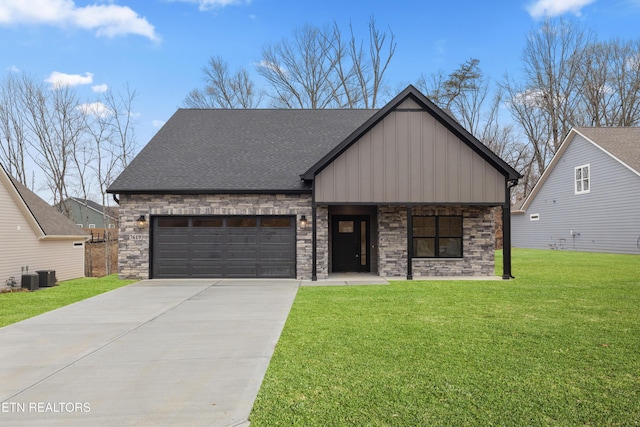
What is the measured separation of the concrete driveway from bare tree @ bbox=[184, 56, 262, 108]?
79.3 ft

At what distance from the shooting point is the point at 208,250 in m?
14.3

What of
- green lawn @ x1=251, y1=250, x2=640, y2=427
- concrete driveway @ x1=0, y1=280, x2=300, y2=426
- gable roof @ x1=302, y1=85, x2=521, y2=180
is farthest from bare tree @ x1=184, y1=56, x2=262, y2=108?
green lawn @ x1=251, y1=250, x2=640, y2=427

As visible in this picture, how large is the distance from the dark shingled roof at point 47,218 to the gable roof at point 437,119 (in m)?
10.5

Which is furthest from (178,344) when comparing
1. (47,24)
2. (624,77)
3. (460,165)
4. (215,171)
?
(624,77)

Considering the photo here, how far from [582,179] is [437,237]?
51.0ft

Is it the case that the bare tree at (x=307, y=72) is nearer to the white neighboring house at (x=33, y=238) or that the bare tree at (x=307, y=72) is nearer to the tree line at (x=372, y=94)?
the tree line at (x=372, y=94)

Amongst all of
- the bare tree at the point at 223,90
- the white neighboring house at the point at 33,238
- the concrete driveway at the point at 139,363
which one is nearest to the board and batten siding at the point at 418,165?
the concrete driveway at the point at 139,363

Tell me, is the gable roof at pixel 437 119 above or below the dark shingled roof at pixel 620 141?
below

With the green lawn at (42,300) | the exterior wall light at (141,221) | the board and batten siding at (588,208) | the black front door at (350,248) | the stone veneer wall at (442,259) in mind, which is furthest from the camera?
the board and batten siding at (588,208)

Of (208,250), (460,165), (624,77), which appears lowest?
(208,250)

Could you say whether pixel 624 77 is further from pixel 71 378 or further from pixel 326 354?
pixel 71 378

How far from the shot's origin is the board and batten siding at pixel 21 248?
1373 cm

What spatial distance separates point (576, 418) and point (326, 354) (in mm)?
2788

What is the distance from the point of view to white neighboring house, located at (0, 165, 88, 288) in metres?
13.8
